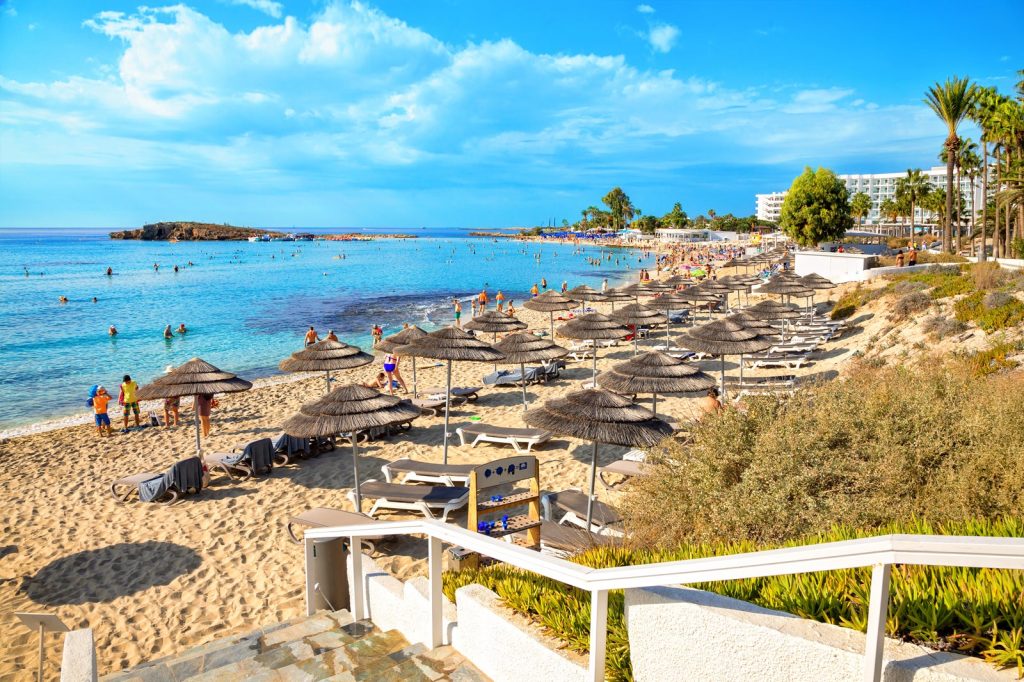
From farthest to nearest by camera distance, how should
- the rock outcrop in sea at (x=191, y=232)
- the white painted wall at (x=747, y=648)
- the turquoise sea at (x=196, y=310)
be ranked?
the rock outcrop in sea at (x=191, y=232) → the turquoise sea at (x=196, y=310) → the white painted wall at (x=747, y=648)

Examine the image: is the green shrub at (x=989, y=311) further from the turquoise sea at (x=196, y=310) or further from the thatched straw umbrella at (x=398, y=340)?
the turquoise sea at (x=196, y=310)

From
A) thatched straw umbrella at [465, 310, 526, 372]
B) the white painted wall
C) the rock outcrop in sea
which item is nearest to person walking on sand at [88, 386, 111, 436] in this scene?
thatched straw umbrella at [465, 310, 526, 372]

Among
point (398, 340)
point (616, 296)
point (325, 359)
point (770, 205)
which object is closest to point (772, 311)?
point (616, 296)

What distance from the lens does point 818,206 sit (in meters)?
42.6

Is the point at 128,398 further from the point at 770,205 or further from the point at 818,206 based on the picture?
the point at 770,205

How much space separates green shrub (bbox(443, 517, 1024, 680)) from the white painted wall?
0.64 ft

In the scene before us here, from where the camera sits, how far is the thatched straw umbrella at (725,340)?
12.6m

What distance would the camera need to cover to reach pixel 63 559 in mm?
8242

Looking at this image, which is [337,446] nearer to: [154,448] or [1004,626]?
[154,448]

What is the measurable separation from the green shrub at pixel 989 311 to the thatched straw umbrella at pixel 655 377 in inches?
374

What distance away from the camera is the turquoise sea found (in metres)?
22.9

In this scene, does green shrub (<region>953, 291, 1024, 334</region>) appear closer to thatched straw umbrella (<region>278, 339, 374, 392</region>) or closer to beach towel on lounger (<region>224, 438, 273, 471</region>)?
thatched straw umbrella (<region>278, 339, 374, 392</region>)

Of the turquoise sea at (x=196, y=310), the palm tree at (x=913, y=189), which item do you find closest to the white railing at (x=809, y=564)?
the turquoise sea at (x=196, y=310)

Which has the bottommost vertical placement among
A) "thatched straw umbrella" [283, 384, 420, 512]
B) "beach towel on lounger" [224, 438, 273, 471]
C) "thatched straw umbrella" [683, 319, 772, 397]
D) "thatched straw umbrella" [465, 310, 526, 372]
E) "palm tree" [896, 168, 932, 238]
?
"beach towel on lounger" [224, 438, 273, 471]
